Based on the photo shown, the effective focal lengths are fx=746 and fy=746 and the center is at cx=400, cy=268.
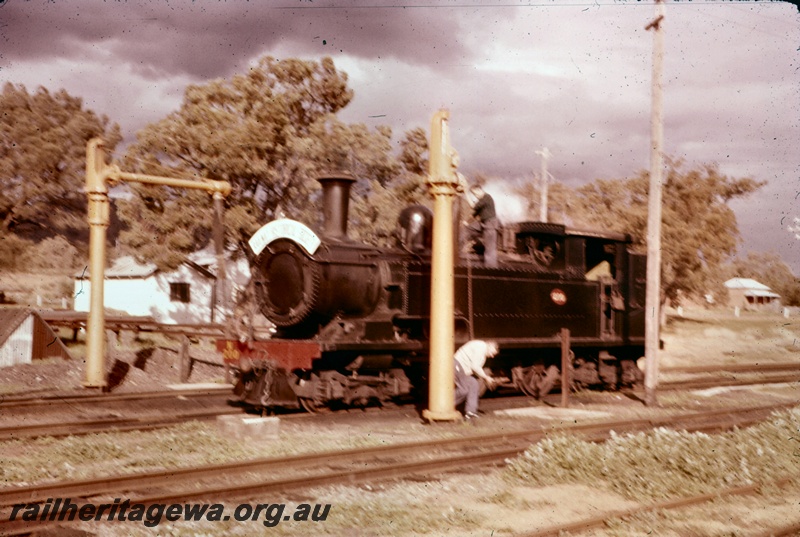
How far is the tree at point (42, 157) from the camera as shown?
1346 inches

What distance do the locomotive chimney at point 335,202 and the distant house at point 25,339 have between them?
9220mm

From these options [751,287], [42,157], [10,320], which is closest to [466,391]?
[10,320]

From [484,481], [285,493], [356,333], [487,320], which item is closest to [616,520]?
[484,481]

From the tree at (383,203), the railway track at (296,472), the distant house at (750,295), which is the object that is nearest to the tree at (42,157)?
the tree at (383,203)

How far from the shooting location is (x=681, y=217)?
39406 millimetres

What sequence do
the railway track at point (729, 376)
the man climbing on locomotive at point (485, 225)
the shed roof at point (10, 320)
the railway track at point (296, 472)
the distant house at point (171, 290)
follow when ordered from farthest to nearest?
the distant house at point (171, 290) → the railway track at point (729, 376) → the shed roof at point (10, 320) → the man climbing on locomotive at point (485, 225) → the railway track at point (296, 472)

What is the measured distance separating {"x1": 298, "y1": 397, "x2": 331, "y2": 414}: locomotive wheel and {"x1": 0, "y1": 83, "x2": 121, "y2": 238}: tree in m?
26.1

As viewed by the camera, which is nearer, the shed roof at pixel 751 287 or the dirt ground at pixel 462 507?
the dirt ground at pixel 462 507

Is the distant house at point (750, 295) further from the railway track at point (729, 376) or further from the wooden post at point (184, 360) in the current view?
the wooden post at point (184, 360)

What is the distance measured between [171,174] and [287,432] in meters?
16.2

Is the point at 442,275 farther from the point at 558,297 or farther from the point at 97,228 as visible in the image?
the point at 97,228

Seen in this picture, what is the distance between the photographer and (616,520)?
6.18 metres

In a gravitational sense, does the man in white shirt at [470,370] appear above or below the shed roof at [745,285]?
below

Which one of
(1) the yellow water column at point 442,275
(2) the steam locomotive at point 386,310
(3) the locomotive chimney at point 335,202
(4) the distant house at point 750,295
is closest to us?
(1) the yellow water column at point 442,275
